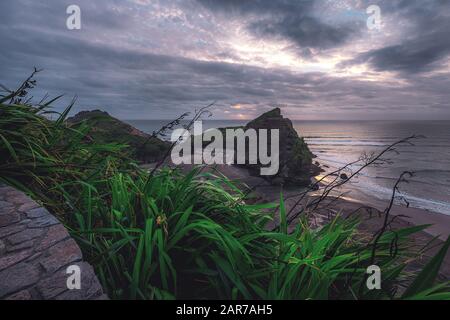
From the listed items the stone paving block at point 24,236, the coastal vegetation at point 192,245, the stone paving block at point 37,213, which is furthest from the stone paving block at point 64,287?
the stone paving block at point 37,213

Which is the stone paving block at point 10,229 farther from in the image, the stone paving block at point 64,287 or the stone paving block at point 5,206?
the stone paving block at point 64,287

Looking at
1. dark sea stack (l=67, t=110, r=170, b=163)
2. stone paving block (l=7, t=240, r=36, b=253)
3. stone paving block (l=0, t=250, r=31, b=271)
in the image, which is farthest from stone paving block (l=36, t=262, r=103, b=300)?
dark sea stack (l=67, t=110, r=170, b=163)

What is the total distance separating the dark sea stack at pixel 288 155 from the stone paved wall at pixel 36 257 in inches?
634

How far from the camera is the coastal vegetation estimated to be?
74.2 inches

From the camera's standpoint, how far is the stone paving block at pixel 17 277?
5.24ft

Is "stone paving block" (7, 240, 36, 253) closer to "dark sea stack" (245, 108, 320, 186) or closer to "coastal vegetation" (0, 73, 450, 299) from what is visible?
"coastal vegetation" (0, 73, 450, 299)

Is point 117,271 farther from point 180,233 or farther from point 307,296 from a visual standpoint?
point 307,296

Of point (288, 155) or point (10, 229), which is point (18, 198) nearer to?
point (10, 229)

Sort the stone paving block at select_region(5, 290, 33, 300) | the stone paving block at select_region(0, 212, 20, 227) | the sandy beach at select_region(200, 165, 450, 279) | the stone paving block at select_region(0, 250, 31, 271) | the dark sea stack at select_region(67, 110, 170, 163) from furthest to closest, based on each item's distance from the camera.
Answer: the sandy beach at select_region(200, 165, 450, 279) < the dark sea stack at select_region(67, 110, 170, 163) < the stone paving block at select_region(0, 212, 20, 227) < the stone paving block at select_region(0, 250, 31, 271) < the stone paving block at select_region(5, 290, 33, 300)

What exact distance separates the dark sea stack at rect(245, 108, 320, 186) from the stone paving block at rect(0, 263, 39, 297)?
1647 cm

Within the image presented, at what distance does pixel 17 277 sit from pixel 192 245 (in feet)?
4.04

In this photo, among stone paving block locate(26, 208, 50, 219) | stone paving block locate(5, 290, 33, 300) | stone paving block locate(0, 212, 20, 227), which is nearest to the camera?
stone paving block locate(5, 290, 33, 300)
